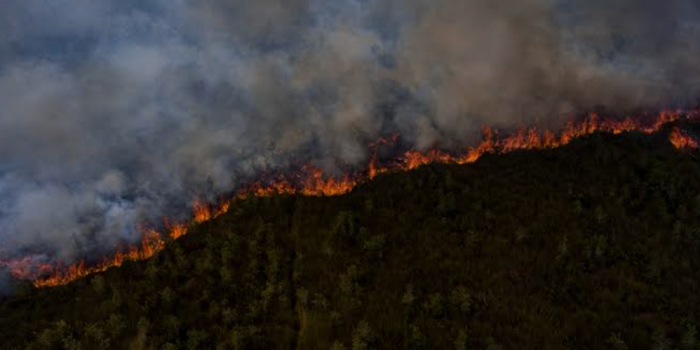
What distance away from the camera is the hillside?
465ft

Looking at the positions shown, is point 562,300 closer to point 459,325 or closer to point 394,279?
point 459,325

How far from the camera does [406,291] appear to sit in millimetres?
157125

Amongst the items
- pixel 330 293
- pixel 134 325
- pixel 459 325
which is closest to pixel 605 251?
pixel 459 325

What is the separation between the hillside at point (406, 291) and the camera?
14162 centimetres

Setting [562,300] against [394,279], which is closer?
[562,300]

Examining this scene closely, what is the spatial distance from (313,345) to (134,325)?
58.1 meters

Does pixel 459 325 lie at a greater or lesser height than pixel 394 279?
lesser

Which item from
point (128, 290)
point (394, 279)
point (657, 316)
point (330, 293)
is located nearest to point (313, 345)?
point (330, 293)

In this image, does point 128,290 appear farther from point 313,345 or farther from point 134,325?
point 313,345

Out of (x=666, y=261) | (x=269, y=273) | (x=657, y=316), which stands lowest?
(x=657, y=316)

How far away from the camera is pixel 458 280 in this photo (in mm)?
162500

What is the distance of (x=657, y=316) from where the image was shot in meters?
147

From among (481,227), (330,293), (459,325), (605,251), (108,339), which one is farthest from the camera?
(481,227)

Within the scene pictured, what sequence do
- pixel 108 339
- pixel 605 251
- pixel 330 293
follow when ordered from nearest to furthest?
pixel 108 339, pixel 330 293, pixel 605 251
